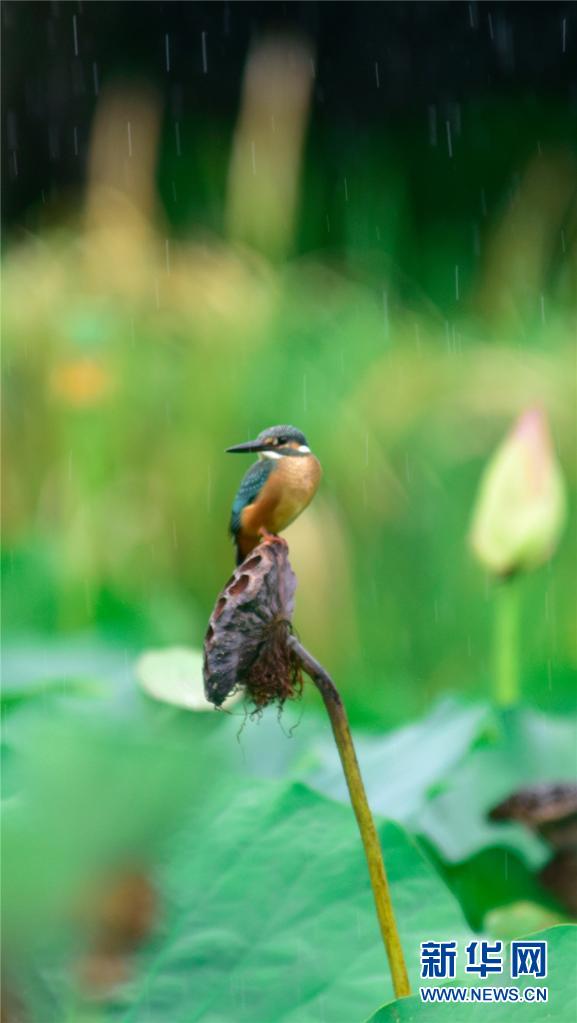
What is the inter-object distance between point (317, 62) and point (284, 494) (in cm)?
252

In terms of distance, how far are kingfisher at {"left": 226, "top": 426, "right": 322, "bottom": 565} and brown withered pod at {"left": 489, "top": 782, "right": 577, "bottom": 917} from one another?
1.10ft

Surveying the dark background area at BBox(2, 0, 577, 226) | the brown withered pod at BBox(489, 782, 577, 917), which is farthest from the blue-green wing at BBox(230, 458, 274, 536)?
the dark background area at BBox(2, 0, 577, 226)

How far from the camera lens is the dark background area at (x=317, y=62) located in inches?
110

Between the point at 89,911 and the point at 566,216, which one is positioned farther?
the point at 566,216

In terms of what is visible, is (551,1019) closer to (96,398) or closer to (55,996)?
(55,996)

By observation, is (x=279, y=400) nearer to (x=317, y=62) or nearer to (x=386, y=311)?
(x=386, y=311)

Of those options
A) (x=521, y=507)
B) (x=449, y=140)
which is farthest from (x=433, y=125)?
(x=521, y=507)

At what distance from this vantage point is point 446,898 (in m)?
0.77

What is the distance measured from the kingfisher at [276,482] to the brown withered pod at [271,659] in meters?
0.12

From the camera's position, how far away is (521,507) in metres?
0.97

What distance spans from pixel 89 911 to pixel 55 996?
3.4 inches

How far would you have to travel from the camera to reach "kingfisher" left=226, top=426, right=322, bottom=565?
63cm

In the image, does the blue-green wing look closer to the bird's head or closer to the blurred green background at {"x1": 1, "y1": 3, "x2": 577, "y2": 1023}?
the bird's head

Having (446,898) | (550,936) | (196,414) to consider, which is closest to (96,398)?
(196,414)
